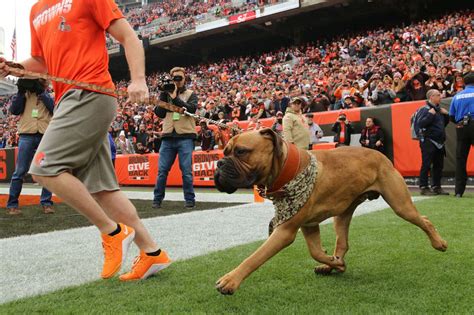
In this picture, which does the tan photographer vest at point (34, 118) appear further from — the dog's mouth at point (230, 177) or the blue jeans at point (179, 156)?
the dog's mouth at point (230, 177)

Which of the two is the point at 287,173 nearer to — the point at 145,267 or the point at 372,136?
the point at 145,267

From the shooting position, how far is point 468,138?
7336mm

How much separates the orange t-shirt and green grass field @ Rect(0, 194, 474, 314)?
1.24 m

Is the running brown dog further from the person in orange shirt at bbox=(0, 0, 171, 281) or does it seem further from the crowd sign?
the crowd sign

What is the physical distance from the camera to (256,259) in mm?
2396

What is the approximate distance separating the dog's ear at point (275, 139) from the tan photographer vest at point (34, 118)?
15.4ft

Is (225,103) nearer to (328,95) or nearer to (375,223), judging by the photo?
(328,95)

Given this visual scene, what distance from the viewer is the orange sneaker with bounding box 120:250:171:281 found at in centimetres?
285

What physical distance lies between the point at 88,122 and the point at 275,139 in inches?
43.0

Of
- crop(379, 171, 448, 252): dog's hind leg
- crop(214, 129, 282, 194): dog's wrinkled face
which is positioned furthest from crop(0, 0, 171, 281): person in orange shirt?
crop(379, 171, 448, 252): dog's hind leg

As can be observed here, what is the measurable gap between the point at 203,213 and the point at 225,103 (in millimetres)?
12141

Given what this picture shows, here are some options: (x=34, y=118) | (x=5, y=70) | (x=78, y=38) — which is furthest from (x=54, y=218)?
(x=78, y=38)

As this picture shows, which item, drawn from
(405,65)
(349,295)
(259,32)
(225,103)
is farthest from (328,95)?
(259,32)

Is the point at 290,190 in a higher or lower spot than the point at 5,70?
lower
